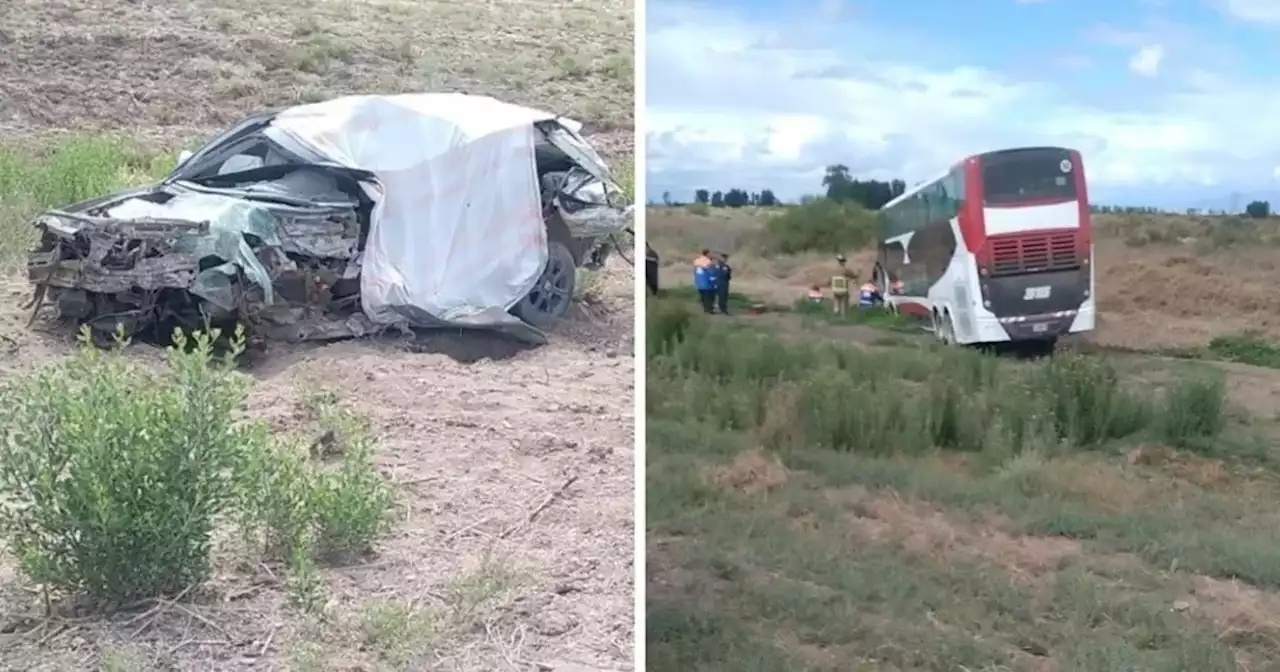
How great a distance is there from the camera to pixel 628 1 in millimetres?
3873

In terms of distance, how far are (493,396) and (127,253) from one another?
1.15 metres

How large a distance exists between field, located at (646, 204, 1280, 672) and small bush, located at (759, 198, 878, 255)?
0.04 m

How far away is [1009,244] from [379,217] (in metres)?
1.86

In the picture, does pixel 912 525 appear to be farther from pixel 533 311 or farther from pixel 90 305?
pixel 90 305

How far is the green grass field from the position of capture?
3.56 meters

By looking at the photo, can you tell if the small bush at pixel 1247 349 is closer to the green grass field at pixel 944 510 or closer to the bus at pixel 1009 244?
the green grass field at pixel 944 510

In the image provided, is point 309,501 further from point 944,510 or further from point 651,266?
point 944,510

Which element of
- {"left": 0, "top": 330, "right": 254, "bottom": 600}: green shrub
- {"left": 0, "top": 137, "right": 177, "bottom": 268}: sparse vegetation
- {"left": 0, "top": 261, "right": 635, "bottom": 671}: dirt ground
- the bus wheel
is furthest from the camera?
{"left": 0, "top": 137, "right": 177, "bottom": 268}: sparse vegetation

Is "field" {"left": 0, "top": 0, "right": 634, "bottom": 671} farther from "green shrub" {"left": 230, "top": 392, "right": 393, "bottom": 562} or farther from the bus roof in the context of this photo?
the bus roof

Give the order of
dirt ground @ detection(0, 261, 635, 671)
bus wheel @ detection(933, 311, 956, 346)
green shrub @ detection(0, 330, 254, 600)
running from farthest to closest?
1. bus wheel @ detection(933, 311, 956, 346)
2. dirt ground @ detection(0, 261, 635, 671)
3. green shrub @ detection(0, 330, 254, 600)

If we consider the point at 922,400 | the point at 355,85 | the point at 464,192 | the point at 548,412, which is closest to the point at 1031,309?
the point at 922,400

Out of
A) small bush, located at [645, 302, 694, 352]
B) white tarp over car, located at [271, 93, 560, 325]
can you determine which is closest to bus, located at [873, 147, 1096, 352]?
small bush, located at [645, 302, 694, 352]

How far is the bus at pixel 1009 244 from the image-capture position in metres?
3.66

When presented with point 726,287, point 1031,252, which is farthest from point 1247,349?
point 726,287
